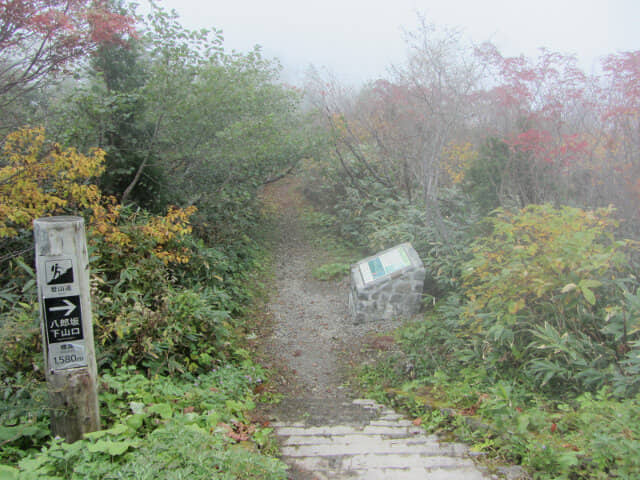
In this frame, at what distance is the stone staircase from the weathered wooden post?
1453 millimetres

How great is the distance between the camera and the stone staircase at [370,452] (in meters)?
3.04

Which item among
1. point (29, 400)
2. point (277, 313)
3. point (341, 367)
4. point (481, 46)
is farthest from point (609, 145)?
point (29, 400)

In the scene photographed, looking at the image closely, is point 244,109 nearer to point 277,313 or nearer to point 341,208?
point 277,313

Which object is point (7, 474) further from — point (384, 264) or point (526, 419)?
point (384, 264)

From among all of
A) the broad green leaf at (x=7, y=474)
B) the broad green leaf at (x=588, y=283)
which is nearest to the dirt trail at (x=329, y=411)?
the broad green leaf at (x=7, y=474)

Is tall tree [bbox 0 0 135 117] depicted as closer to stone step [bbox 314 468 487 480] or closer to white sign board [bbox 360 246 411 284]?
white sign board [bbox 360 246 411 284]

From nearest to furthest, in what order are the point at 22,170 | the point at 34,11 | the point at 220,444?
1. the point at 220,444
2. the point at 22,170
3. the point at 34,11

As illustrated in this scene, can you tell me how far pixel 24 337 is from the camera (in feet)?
12.9

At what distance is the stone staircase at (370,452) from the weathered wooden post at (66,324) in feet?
4.77

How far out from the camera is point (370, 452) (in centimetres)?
339

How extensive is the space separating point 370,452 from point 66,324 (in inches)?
88.7

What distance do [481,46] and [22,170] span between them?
7.11m

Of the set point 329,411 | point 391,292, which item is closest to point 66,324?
point 329,411

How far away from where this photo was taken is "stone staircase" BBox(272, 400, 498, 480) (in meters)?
3.04
